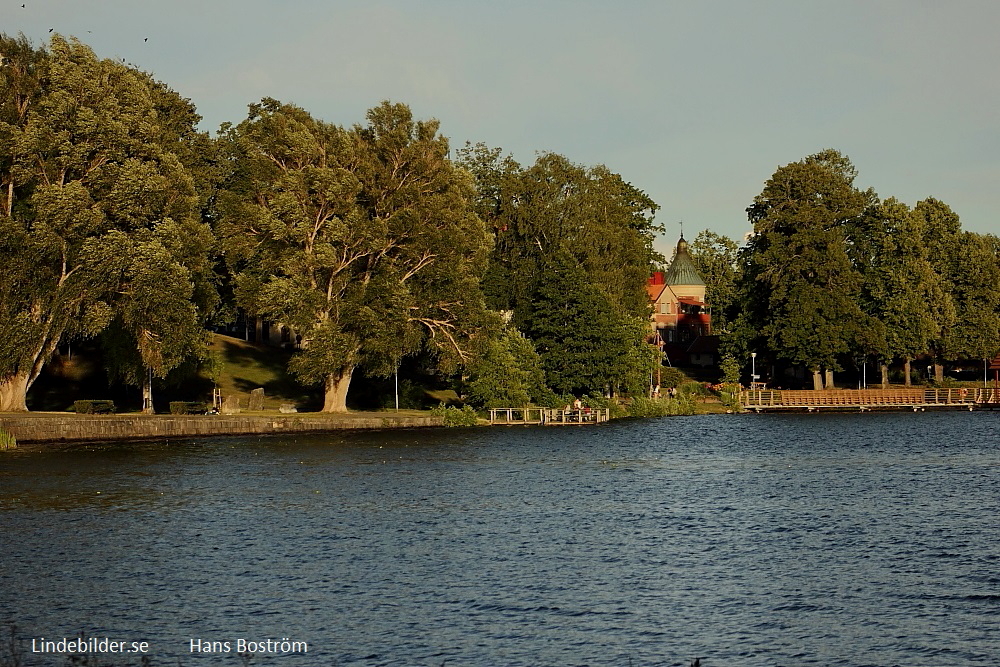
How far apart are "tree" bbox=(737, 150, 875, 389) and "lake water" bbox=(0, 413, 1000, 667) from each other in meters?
47.1

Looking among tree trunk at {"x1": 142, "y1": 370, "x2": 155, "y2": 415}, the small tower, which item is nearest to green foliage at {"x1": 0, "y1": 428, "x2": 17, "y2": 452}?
tree trunk at {"x1": 142, "y1": 370, "x2": 155, "y2": 415}

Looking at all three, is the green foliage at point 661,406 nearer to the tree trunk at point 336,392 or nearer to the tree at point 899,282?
the tree at point 899,282

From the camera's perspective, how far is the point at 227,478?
164ft

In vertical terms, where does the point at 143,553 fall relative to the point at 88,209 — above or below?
below

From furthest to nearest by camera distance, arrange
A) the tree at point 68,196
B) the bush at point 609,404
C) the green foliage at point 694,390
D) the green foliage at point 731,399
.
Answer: the green foliage at point 694,390 → the green foliage at point 731,399 → the bush at point 609,404 → the tree at point 68,196

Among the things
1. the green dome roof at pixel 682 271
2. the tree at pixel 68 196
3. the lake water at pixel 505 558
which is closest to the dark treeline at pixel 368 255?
the tree at pixel 68 196

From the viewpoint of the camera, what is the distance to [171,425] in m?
68.4

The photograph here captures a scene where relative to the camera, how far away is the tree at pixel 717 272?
5004 inches

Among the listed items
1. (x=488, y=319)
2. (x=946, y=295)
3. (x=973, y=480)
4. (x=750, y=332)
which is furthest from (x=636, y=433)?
(x=946, y=295)

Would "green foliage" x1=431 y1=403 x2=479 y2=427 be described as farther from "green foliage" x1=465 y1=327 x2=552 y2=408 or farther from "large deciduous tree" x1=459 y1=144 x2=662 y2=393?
"large deciduous tree" x1=459 y1=144 x2=662 y2=393

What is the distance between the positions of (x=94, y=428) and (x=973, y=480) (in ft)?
138

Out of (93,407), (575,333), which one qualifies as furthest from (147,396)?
(575,333)

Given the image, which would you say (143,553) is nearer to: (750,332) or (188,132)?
(188,132)

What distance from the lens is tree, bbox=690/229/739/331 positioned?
12710 centimetres
